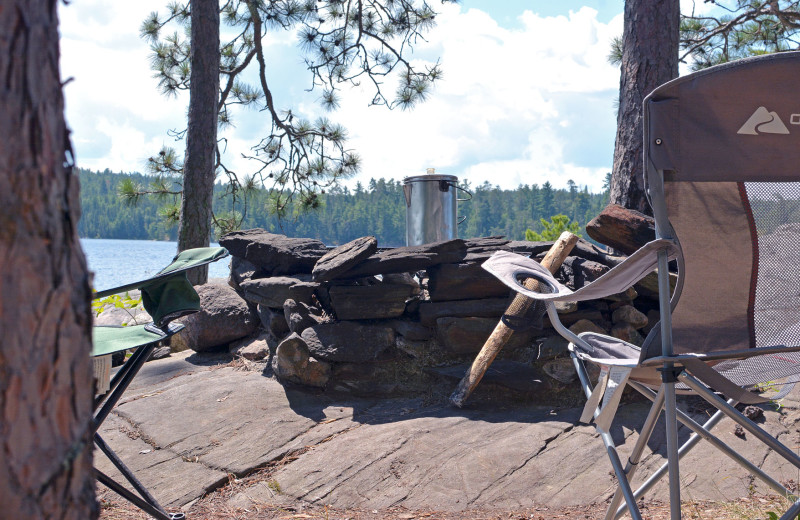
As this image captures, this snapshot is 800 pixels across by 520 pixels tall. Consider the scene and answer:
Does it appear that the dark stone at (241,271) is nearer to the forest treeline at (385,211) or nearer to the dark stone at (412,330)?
the dark stone at (412,330)

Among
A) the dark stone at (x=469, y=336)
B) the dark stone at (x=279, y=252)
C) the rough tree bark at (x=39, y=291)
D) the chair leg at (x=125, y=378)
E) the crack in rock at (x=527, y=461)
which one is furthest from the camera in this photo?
the dark stone at (x=279, y=252)

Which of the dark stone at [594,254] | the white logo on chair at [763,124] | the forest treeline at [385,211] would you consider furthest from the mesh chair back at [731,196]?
the forest treeline at [385,211]

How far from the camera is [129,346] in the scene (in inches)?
83.4

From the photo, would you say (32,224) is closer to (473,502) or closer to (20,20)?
(20,20)

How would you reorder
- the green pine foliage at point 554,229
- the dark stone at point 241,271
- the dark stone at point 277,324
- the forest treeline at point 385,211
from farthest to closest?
the forest treeline at point 385,211 < the green pine foliage at point 554,229 < the dark stone at point 241,271 < the dark stone at point 277,324

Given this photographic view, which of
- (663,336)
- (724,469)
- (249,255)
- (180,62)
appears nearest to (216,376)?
(249,255)

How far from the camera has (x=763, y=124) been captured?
1.62 meters

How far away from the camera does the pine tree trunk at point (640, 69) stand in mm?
4355

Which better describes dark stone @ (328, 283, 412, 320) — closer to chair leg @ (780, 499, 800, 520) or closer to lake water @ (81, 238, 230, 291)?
lake water @ (81, 238, 230, 291)

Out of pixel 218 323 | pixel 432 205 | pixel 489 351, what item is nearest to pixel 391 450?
pixel 489 351

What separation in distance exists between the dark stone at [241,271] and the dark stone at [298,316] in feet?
2.70

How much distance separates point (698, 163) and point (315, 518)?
1851 mm

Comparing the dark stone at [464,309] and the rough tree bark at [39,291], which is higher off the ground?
the rough tree bark at [39,291]

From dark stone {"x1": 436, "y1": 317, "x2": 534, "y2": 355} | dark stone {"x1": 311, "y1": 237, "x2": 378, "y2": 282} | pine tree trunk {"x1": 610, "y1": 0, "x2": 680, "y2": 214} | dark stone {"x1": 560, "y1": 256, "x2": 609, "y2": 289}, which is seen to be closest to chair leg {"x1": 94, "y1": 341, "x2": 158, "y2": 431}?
dark stone {"x1": 311, "y1": 237, "x2": 378, "y2": 282}
